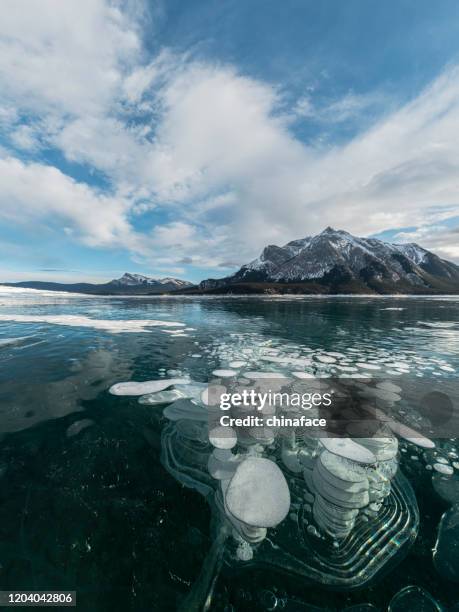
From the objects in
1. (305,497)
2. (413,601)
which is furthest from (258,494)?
(413,601)

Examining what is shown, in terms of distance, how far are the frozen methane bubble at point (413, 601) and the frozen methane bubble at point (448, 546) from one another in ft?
1.13

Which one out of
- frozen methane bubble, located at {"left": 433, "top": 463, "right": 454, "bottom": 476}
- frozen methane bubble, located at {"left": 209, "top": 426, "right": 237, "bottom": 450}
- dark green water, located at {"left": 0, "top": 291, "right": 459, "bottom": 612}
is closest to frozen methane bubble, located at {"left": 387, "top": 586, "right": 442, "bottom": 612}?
dark green water, located at {"left": 0, "top": 291, "right": 459, "bottom": 612}

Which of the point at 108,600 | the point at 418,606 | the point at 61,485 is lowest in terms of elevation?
the point at 418,606

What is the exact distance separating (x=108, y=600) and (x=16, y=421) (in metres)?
4.57

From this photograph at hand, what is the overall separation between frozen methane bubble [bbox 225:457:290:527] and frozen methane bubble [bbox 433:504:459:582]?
72.3 inches

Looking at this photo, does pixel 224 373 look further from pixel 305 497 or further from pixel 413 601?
pixel 413 601

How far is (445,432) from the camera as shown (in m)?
5.27

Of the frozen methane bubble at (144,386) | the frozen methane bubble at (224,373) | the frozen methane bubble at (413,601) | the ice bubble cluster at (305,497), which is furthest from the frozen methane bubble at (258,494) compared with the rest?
the frozen methane bubble at (224,373)

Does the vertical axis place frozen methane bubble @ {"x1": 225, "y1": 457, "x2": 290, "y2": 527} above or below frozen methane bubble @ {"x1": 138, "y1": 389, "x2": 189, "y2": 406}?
below

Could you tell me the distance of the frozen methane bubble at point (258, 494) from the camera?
10.2ft

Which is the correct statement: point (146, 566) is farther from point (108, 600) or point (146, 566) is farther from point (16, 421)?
point (16, 421)

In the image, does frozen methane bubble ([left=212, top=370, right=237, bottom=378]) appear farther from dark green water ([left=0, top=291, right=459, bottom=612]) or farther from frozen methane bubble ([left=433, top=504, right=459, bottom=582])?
frozen methane bubble ([left=433, top=504, right=459, bottom=582])

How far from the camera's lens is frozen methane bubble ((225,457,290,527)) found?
122 inches

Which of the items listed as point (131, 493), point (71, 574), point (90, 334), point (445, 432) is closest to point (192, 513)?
point (131, 493)
